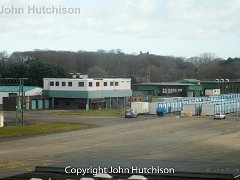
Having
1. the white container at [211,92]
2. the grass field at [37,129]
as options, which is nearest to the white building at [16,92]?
the grass field at [37,129]

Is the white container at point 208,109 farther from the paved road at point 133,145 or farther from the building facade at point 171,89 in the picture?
the building facade at point 171,89

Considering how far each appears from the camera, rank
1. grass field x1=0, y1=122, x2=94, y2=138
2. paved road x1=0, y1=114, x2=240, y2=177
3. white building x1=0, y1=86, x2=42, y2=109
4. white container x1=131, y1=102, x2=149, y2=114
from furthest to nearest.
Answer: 1. white building x1=0, y1=86, x2=42, y2=109
2. white container x1=131, y1=102, x2=149, y2=114
3. grass field x1=0, y1=122, x2=94, y2=138
4. paved road x1=0, y1=114, x2=240, y2=177

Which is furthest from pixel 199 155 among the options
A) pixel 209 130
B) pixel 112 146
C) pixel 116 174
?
pixel 209 130

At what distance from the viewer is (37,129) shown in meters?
58.4

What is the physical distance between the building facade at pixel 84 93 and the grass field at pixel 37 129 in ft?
104

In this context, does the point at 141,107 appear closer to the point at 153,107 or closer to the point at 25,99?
the point at 153,107

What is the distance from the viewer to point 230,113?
→ 8788 centimetres

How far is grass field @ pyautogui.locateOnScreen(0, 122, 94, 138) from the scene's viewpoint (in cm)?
5456

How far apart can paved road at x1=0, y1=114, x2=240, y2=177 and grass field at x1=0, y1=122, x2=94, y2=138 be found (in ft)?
9.51

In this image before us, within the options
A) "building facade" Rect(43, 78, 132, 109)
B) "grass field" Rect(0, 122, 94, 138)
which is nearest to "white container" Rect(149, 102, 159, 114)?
"building facade" Rect(43, 78, 132, 109)

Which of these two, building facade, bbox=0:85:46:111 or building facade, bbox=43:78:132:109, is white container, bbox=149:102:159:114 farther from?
building facade, bbox=0:85:46:111

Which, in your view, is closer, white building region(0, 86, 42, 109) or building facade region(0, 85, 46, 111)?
building facade region(0, 85, 46, 111)

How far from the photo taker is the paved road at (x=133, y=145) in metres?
35.6

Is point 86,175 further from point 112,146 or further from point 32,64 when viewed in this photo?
point 32,64
